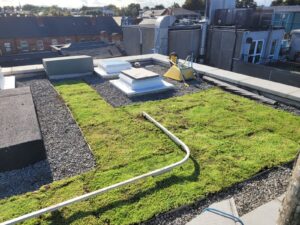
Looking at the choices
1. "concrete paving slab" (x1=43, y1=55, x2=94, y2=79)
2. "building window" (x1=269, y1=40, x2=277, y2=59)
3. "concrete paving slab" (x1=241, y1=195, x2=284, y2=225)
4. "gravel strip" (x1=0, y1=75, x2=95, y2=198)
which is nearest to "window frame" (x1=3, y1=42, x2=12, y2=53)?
"concrete paving slab" (x1=43, y1=55, x2=94, y2=79)

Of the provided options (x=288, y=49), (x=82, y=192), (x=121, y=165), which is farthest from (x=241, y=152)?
(x=288, y=49)

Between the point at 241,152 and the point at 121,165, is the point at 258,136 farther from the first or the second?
the point at 121,165

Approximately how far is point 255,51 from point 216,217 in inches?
610

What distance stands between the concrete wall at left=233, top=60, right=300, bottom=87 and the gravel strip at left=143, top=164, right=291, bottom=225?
26.7ft

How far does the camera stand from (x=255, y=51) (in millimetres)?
16141

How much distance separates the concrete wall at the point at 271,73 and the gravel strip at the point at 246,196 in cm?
814

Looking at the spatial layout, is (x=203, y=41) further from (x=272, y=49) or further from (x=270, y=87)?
(x=270, y=87)

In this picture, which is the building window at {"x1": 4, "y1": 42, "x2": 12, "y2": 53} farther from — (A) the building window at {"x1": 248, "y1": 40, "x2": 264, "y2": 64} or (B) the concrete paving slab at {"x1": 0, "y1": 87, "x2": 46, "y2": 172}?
(B) the concrete paving slab at {"x1": 0, "y1": 87, "x2": 46, "y2": 172}

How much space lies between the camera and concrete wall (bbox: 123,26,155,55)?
57.9 ft

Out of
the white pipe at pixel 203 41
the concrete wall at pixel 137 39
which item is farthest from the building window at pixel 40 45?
the white pipe at pixel 203 41

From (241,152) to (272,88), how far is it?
389cm

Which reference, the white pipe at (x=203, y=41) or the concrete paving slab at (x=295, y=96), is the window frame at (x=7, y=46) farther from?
the concrete paving slab at (x=295, y=96)

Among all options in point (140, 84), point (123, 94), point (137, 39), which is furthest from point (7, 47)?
point (140, 84)

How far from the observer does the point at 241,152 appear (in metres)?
4.76
